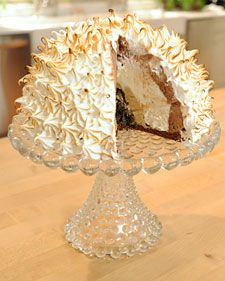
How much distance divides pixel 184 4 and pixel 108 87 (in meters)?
2.92

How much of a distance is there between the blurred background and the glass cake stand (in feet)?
5.88

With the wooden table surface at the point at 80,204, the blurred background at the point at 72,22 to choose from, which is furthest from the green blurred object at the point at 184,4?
the wooden table surface at the point at 80,204

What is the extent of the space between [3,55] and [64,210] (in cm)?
190

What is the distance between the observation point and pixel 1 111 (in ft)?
8.77

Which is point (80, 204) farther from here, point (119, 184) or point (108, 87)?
point (108, 87)

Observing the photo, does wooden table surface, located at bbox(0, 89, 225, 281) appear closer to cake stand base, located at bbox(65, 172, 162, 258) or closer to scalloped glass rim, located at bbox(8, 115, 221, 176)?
cake stand base, located at bbox(65, 172, 162, 258)

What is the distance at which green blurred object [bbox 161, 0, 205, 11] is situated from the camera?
3.34 m

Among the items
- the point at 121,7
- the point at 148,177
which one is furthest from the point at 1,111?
the point at 148,177

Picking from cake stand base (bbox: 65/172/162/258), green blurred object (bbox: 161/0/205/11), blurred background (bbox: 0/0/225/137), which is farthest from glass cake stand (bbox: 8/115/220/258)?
green blurred object (bbox: 161/0/205/11)

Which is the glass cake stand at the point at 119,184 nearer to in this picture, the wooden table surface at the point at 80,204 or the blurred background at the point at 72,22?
the wooden table surface at the point at 80,204

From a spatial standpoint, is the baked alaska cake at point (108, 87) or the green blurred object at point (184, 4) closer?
the baked alaska cake at point (108, 87)

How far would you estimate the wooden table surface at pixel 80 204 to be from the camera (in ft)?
2.26

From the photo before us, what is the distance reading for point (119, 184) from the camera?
31.9 inches

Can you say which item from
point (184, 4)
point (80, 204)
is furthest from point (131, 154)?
point (184, 4)
